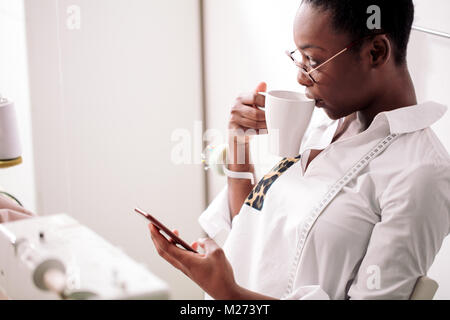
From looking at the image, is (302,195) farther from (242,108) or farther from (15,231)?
(15,231)

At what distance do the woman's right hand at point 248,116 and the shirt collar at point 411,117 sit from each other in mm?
236

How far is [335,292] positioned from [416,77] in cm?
61

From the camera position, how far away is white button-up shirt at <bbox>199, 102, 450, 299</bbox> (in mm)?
709

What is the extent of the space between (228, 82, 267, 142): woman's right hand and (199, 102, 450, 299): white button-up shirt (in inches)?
4.2

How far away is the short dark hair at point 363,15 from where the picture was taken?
74cm

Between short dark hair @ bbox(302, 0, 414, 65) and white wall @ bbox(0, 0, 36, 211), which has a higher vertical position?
short dark hair @ bbox(302, 0, 414, 65)

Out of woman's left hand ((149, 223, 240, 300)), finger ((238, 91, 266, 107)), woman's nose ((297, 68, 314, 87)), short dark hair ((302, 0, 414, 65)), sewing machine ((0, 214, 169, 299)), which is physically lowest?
woman's left hand ((149, 223, 240, 300))

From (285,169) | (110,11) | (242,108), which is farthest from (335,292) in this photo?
(110,11)

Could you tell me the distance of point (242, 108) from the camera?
38.1 inches

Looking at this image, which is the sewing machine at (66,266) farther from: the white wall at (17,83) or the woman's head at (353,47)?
the woman's head at (353,47)

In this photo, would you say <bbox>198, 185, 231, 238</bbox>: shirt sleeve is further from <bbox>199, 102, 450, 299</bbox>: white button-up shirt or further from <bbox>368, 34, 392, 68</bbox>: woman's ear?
<bbox>368, 34, 392, 68</bbox>: woman's ear

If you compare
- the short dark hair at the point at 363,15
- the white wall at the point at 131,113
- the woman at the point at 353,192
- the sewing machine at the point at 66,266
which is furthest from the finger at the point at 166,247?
the white wall at the point at 131,113

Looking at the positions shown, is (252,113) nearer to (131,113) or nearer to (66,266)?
(66,266)

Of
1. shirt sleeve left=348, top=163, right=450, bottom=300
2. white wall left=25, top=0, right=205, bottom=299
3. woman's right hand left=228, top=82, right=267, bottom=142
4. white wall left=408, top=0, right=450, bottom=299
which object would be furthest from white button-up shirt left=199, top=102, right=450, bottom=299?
white wall left=25, top=0, right=205, bottom=299
